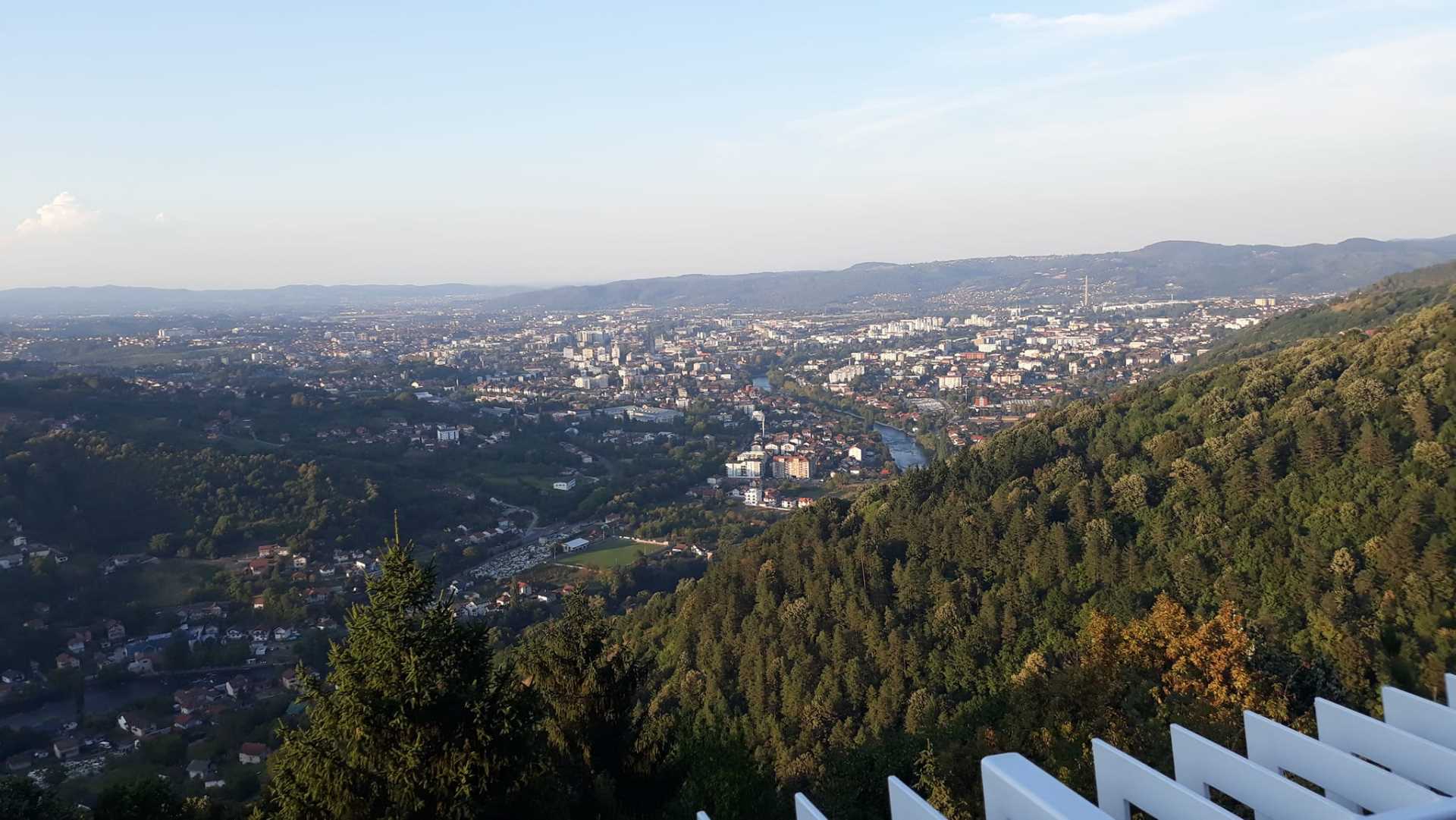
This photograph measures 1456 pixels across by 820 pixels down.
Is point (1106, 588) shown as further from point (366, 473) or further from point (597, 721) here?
point (366, 473)

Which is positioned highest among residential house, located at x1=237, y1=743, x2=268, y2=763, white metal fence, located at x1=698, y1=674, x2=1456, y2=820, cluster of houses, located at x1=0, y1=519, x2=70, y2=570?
white metal fence, located at x1=698, y1=674, x2=1456, y2=820

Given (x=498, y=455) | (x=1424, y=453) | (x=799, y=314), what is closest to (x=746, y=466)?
(x=498, y=455)

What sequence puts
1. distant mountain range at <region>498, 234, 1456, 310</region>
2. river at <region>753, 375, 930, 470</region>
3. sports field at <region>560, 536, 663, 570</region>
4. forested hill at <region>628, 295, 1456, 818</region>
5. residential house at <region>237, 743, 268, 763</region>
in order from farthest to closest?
distant mountain range at <region>498, 234, 1456, 310</region> < river at <region>753, 375, 930, 470</region> < sports field at <region>560, 536, 663, 570</region> < residential house at <region>237, 743, 268, 763</region> < forested hill at <region>628, 295, 1456, 818</region>

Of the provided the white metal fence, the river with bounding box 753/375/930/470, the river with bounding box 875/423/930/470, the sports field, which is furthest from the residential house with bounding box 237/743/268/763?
the river with bounding box 875/423/930/470

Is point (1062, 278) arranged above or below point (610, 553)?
above

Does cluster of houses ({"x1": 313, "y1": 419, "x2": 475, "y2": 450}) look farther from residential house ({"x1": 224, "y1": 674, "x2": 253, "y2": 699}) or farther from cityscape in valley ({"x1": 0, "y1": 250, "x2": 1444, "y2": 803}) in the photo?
residential house ({"x1": 224, "y1": 674, "x2": 253, "y2": 699})

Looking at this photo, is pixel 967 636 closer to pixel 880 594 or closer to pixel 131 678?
pixel 880 594

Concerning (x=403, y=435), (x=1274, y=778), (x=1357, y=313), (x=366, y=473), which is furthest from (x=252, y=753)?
(x=1357, y=313)
